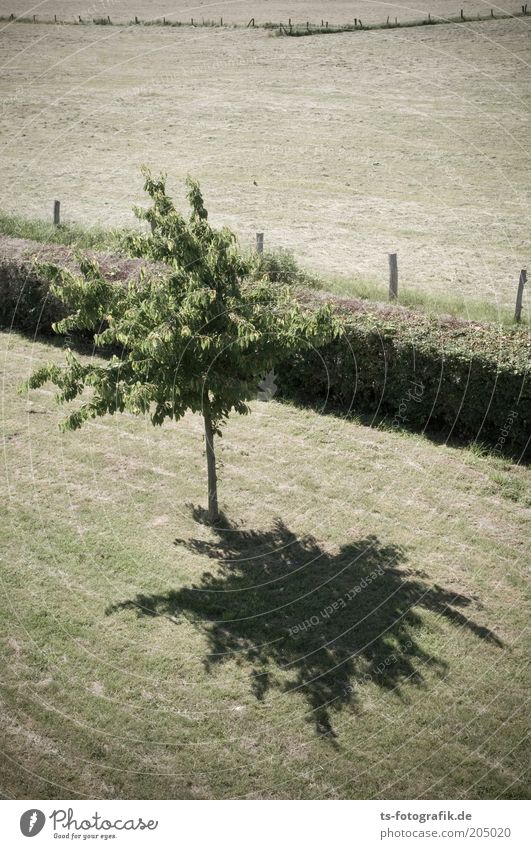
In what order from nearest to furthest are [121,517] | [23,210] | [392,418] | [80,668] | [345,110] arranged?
[80,668], [121,517], [392,418], [23,210], [345,110]

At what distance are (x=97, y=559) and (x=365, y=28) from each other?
4793 centimetres

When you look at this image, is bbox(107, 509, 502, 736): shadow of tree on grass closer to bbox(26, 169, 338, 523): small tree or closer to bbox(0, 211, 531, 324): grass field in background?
bbox(26, 169, 338, 523): small tree

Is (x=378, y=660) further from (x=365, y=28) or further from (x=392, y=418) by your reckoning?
(x=365, y=28)

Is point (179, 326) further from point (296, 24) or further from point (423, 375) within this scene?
point (296, 24)

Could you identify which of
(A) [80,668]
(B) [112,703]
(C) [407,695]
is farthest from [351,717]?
(A) [80,668]

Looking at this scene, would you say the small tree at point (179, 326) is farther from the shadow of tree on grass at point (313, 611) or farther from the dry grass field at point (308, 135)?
the dry grass field at point (308, 135)

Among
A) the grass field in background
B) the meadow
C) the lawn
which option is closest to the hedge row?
the lawn

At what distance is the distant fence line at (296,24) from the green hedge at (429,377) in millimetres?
37257

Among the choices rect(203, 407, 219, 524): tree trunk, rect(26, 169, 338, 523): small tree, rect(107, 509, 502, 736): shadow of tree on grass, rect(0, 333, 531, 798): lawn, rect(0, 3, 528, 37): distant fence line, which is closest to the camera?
rect(0, 333, 531, 798): lawn

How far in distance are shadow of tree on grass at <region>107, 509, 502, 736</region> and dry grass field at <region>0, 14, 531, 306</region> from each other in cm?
1386

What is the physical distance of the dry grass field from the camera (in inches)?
1158

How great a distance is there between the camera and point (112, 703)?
9820 millimetres

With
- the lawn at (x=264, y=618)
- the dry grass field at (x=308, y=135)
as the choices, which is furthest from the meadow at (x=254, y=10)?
the lawn at (x=264, y=618)

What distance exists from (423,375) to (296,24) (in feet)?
141
